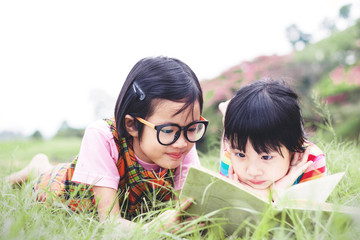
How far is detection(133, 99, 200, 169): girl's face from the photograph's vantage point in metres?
1.81

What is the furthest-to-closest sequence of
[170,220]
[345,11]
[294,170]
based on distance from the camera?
1. [345,11]
2. [294,170]
3. [170,220]

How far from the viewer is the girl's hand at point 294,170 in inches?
68.5

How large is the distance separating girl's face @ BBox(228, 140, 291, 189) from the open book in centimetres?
33

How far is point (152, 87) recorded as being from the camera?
6.13ft

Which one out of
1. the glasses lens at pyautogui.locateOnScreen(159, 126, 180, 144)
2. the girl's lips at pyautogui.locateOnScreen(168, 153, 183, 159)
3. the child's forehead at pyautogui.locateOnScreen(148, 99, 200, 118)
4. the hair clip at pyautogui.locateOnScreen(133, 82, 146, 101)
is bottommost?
the girl's lips at pyautogui.locateOnScreen(168, 153, 183, 159)

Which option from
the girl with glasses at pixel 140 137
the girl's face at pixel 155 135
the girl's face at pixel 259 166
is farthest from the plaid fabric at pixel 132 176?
the girl's face at pixel 259 166

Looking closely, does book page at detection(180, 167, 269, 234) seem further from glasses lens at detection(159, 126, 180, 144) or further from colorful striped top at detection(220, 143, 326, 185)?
colorful striped top at detection(220, 143, 326, 185)

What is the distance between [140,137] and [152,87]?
302mm

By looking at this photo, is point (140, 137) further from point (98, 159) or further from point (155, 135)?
point (98, 159)

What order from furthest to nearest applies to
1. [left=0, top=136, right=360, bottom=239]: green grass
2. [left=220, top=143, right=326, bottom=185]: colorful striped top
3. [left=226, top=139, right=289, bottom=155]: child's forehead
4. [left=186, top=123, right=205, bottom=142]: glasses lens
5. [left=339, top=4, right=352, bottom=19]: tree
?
[left=339, top=4, right=352, bottom=19]: tree < [left=186, top=123, right=205, bottom=142]: glasses lens < [left=220, top=143, right=326, bottom=185]: colorful striped top < [left=226, top=139, right=289, bottom=155]: child's forehead < [left=0, top=136, right=360, bottom=239]: green grass

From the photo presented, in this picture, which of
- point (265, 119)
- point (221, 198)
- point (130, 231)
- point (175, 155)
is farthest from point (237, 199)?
point (175, 155)

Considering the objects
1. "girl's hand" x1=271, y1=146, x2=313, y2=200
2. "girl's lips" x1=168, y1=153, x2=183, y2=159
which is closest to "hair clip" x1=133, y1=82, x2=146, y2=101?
"girl's lips" x1=168, y1=153, x2=183, y2=159

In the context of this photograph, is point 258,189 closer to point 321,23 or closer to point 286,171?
point 286,171

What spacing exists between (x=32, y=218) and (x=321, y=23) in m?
8.35
